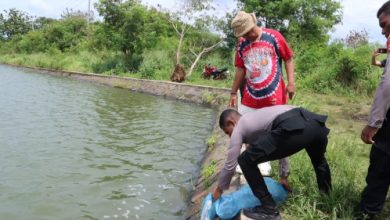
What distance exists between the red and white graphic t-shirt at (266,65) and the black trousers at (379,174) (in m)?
1.22

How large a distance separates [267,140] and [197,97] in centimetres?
1327

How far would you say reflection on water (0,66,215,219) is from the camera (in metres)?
5.18

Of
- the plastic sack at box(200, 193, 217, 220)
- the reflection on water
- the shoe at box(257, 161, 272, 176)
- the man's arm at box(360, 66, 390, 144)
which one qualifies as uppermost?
the man's arm at box(360, 66, 390, 144)

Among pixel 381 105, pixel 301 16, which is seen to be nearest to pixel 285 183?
pixel 381 105

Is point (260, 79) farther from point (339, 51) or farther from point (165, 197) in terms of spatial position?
point (339, 51)

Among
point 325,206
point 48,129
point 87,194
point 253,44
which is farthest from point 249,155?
point 48,129

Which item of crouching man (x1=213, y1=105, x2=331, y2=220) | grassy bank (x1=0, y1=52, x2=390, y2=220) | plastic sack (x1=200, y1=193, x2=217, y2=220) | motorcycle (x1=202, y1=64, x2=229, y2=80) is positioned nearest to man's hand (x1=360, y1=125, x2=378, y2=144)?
crouching man (x1=213, y1=105, x2=331, y2=220)

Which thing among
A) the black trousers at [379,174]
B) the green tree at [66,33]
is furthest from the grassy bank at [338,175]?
the green tree at [66,33]

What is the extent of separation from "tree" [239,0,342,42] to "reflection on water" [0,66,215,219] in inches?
348

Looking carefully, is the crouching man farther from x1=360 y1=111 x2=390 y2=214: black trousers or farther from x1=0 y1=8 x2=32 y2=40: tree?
x1=0 y1=8 x2=32 y2=40: tree

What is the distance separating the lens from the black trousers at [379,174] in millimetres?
3150

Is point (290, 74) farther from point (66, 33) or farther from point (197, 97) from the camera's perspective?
point (66, 33)

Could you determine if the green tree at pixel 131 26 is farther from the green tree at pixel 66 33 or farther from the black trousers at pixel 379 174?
the black trousers at pixel 379 174

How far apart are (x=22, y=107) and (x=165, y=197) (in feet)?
28.2
